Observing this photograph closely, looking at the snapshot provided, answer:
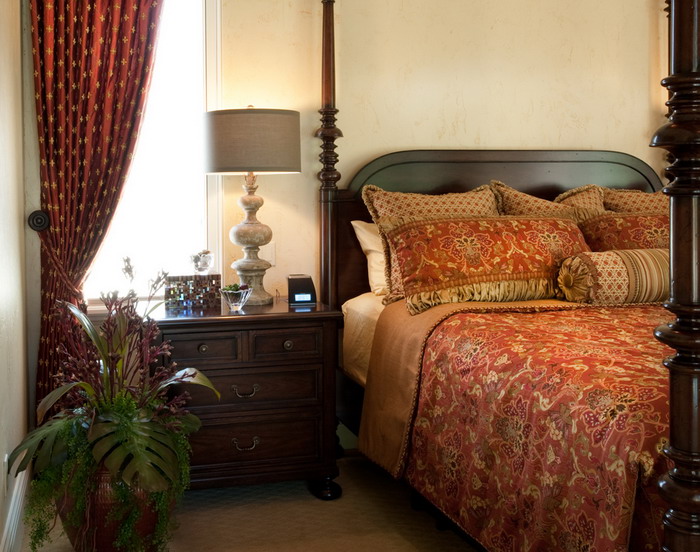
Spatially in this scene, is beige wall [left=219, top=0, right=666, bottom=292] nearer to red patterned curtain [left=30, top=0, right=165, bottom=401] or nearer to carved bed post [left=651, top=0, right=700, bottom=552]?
red patterned curtain [left=30, top=0, right=165, bottom=401]

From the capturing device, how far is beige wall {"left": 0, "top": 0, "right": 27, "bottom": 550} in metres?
2.50

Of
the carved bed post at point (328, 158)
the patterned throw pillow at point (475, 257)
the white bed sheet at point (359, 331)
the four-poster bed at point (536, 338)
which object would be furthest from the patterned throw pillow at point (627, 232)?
the carved bed post at point (328, 158)

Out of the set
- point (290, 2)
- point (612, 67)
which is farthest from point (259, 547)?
point (612, 67)

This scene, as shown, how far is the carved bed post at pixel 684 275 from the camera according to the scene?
136 cm

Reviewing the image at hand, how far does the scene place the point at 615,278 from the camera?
9.99 feet

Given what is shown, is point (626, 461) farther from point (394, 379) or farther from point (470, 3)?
point (470, 3)

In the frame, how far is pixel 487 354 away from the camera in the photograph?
243cm

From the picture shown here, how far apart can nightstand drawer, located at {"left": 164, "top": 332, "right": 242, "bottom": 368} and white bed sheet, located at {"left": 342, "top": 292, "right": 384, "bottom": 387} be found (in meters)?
0.53

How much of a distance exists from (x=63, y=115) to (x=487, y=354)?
1.96 meters

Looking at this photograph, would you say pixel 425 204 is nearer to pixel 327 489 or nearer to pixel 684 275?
pixel 327 489

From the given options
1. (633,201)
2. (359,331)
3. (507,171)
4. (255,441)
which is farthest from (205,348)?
(633,201)

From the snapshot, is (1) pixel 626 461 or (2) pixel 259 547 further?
(2) pixel 259 547

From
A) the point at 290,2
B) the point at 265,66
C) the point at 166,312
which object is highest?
the point at 290,2

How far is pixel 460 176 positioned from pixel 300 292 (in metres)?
1.00
